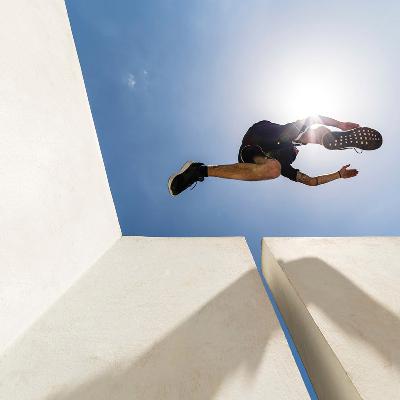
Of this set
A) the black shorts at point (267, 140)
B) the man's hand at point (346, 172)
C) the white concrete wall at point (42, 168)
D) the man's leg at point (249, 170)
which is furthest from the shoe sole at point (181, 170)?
the man's hand at point (346, 172)

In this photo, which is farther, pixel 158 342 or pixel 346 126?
pixel 346 126

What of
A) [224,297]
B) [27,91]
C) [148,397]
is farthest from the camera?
[224,297]

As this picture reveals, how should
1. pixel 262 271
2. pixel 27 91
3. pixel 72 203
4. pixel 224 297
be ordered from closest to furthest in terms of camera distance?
1. pixel 27 91
2. pixel 224 297
3. pixel 72 203
4. pixel 262 271

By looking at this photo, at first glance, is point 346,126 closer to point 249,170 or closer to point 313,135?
point 313,135

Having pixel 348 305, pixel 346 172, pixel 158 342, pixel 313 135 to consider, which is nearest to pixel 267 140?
pixel 313 135

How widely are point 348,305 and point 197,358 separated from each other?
91 centimetres

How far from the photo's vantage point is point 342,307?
1662 mm

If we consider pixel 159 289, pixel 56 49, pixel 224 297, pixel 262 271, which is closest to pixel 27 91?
pixel 56 49

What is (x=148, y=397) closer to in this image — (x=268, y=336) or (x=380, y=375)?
(x=268, y=336)

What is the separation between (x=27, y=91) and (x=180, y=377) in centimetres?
176

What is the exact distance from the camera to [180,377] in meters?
1.30

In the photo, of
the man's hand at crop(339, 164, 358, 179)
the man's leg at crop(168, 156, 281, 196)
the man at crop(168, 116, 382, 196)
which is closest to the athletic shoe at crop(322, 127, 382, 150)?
the man at crop(168, 116, 382, 196)

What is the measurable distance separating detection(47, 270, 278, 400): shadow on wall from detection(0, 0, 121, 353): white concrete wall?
0.62 m

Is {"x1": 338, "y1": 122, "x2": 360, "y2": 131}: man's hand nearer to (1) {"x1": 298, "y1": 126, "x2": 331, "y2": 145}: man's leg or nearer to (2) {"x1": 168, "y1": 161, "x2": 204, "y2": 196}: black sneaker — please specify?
(1) {"x1": 298, "y1": 126, "x2": 331, "y2": 145}: man's leg
